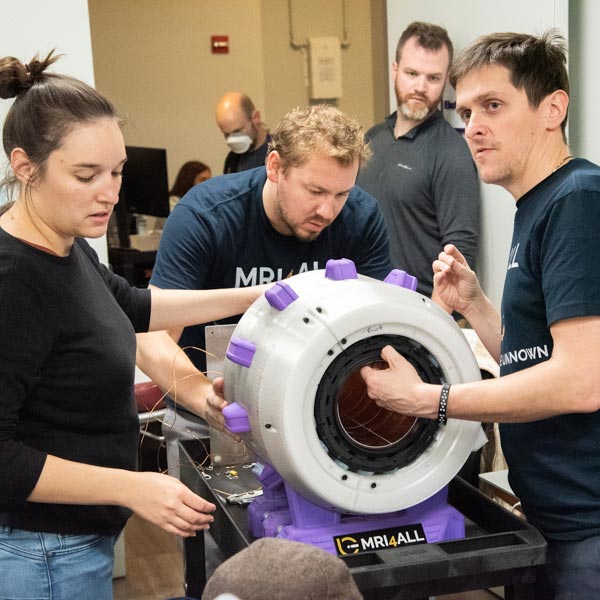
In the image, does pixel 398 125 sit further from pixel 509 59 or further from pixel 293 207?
pixel 509 59

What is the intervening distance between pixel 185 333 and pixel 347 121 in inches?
24.3

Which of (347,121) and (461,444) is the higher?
(347,121)

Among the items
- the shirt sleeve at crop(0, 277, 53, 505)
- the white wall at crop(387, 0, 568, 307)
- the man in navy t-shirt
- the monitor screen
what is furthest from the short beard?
the shirt sleeve at crop(0, 277, 53, 505)

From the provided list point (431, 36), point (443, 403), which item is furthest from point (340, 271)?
point (431, 36)

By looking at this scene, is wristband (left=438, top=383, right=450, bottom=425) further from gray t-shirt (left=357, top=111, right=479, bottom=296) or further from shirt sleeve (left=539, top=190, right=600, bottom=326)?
gray t-shirt (left=357, top=111, right=479, bottom=296)

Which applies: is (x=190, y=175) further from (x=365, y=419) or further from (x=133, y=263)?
(x=365, y=419)

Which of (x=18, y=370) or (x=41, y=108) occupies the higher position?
(x=41, y=108)

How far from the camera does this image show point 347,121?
2008mm

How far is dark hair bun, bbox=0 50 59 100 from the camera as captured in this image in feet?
4.52

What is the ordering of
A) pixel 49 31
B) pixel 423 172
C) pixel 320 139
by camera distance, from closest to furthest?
pixel 320 139
pixel 49 31
pixel 423 172

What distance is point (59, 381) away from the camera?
1.34 metres

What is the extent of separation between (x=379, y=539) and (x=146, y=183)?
3940 millimetres

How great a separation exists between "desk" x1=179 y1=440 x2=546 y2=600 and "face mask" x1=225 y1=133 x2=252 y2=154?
3.50m

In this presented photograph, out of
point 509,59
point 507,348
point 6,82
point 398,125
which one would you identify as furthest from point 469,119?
point 398,125
